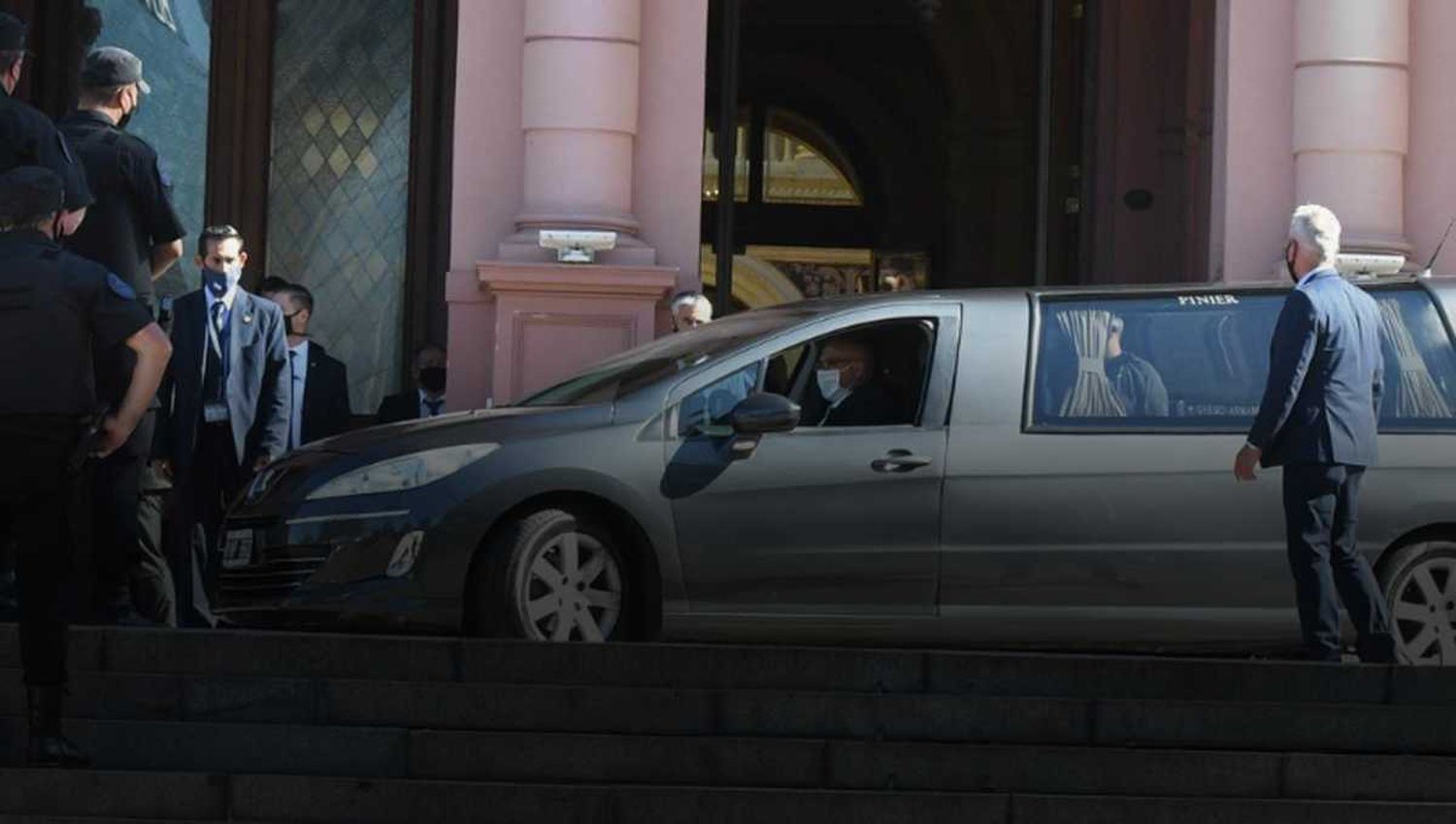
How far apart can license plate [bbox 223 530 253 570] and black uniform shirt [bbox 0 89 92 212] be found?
64.0 inches

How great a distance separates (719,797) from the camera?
9.13 metres

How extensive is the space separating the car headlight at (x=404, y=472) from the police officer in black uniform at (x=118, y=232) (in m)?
0.71

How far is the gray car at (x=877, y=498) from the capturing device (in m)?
11.4

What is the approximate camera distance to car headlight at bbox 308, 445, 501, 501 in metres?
11.5

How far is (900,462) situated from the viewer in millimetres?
11695

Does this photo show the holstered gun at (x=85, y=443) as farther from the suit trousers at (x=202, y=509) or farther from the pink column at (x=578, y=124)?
the pink column at (x=578, y=124)

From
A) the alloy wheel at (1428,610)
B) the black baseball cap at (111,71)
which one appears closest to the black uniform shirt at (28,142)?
the black baseball cap at (111,71)

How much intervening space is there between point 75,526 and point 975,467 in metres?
3.92

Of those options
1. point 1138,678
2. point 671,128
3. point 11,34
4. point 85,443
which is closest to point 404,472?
point 11,34

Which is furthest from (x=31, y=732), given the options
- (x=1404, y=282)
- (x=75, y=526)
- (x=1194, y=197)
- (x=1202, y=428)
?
(x=1194, y=197)

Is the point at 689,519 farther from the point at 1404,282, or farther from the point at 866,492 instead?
the point at 1404,282

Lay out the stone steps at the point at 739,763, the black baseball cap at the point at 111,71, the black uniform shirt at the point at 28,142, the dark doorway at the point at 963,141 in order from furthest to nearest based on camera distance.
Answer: the dark doorway at the point at 963,141 → the black baseball cap at the point at 111,71 → the black uniform shirt at the point at 28,142 → the stone steps at the point at 739,763

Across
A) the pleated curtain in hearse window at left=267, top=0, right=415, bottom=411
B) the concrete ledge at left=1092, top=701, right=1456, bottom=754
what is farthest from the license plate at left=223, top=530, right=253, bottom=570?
the pleated curtain in hearse window at left=267, top=0, right=415, bottom=411

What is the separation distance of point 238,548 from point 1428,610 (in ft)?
14.5
